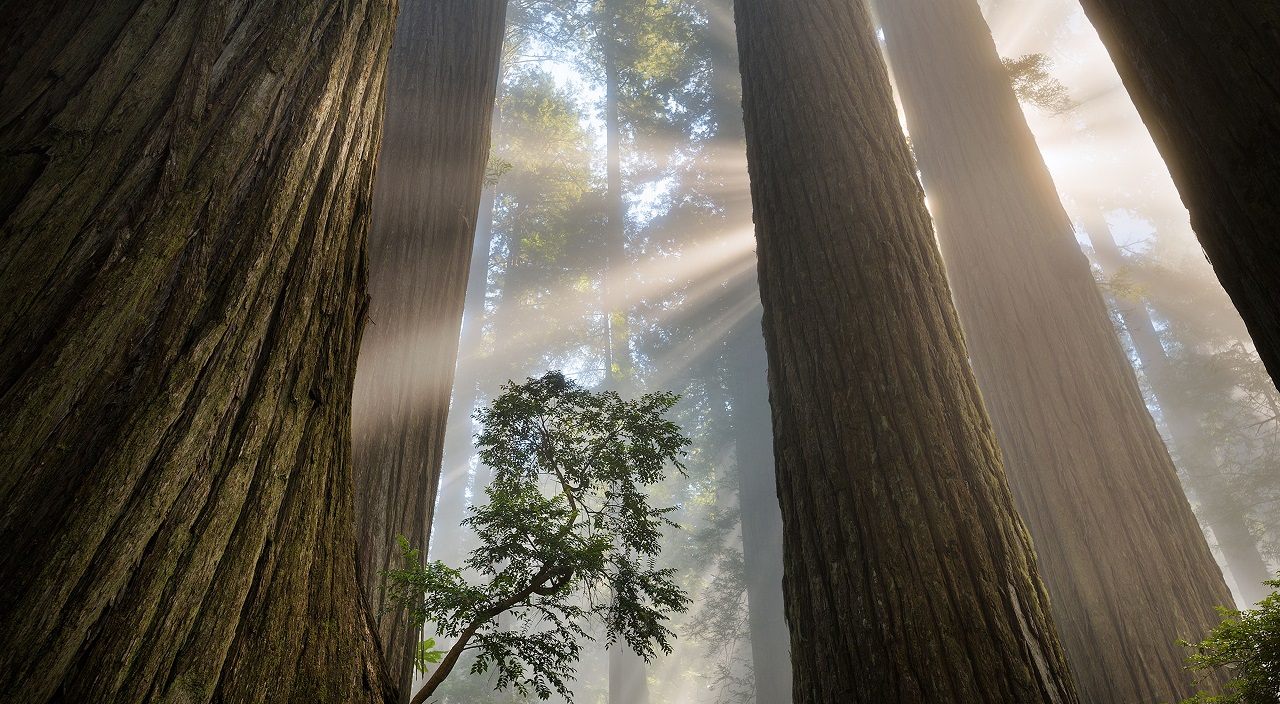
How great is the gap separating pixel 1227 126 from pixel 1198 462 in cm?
2719

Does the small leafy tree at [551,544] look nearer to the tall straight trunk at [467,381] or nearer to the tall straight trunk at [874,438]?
the tall straight trunk at [874,438]

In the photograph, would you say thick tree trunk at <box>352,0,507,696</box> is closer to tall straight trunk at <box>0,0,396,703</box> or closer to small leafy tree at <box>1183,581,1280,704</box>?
tall straight trunk at <box>0,0,396,703</box>

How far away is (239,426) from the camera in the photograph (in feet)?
3.41

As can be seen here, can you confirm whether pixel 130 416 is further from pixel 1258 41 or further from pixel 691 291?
pixel 691 291

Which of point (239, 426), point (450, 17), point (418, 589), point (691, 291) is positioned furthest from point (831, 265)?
point (691, 291)

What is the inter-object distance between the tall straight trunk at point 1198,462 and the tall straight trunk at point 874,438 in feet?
61.3

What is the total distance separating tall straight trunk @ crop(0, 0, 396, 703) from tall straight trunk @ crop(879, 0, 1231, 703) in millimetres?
3800

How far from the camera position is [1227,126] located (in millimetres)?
961

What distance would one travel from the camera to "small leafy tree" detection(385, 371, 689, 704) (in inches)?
99.9

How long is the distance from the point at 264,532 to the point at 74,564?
0.27m

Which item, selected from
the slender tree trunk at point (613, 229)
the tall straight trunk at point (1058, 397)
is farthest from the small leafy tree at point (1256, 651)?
the slender tree trunk at point (613, 229)

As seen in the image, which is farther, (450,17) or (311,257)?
(450,17)

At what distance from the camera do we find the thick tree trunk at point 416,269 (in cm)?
295

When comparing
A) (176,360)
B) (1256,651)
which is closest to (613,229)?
(1256,651)
